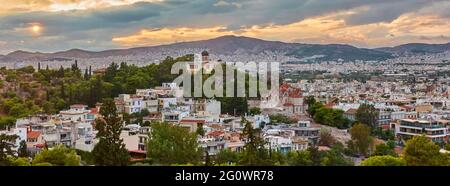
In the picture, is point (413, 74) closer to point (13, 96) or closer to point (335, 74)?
point (335, 74)

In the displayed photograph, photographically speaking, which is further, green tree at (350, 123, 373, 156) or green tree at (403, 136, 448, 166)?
green tree at (350, 123, 373, 156)

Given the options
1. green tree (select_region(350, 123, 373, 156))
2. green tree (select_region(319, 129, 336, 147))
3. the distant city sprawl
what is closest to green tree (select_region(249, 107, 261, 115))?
Result: the distant city sprawl

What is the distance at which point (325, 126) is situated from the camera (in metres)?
12.3

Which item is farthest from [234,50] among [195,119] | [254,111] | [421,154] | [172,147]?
[421,154]

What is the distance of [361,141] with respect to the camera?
29.5 feet

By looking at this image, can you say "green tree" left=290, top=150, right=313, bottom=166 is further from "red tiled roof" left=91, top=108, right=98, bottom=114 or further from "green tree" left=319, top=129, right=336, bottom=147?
"red tiled roof" left=91, top=108, right=98, bottom=114

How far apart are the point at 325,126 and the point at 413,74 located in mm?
18753

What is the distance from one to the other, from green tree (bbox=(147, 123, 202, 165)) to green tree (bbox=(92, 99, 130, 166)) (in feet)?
2.36

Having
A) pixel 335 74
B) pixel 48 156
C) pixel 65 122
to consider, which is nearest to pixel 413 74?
pixel 335 74

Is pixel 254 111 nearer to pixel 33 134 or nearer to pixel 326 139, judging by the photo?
pixel 326 139

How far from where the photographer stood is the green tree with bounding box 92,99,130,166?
4.30 meters

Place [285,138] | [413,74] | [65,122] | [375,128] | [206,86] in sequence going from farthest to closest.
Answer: [413,74] → [206,86] → [375,128] → [65,122] → [285,138]

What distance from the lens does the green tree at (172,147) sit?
17.9 ft
